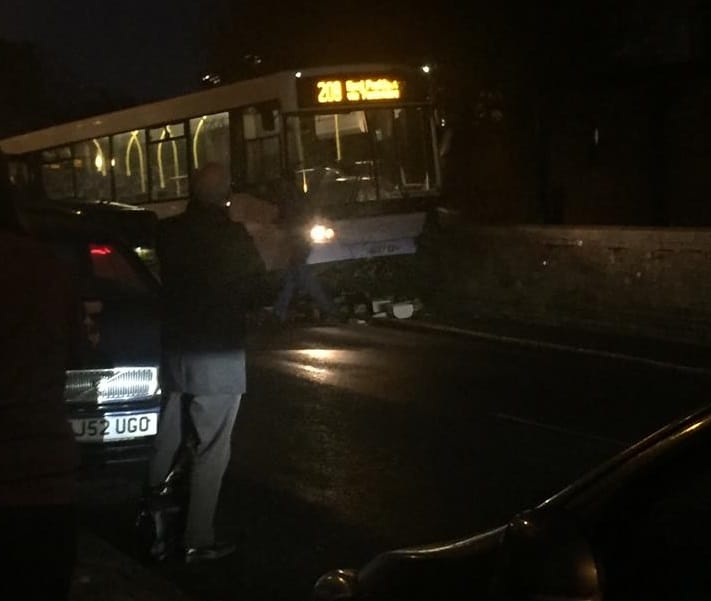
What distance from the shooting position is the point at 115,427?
7.84 m

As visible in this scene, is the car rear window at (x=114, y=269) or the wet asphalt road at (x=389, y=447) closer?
the wet asphalt road at (x=389, y=447)

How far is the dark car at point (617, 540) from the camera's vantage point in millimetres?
2947

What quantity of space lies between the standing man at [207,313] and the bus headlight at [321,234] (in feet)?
41.0

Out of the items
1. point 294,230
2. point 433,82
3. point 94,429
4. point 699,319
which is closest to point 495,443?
point 94,429

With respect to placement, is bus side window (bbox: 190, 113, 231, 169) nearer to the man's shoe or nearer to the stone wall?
the stone wall

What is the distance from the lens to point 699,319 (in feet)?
51.3

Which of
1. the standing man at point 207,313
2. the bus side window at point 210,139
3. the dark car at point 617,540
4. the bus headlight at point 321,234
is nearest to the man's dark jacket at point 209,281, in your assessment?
the standing man at point 207,313

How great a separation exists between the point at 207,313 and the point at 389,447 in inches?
150

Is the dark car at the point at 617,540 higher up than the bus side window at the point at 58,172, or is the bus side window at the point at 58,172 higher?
the bus side window at the point at 58,172

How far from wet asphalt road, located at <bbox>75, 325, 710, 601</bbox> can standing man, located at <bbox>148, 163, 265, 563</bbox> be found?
2.41 ft

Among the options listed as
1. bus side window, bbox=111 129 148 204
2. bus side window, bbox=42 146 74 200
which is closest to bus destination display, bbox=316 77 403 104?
bus side window, bbox=111 129 148 204

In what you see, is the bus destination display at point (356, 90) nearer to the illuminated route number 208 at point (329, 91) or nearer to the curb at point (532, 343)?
the illuminated route number 208 at point (329, 91)

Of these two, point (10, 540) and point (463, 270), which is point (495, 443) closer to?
point (10, 540)

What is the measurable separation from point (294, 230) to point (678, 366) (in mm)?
6557
